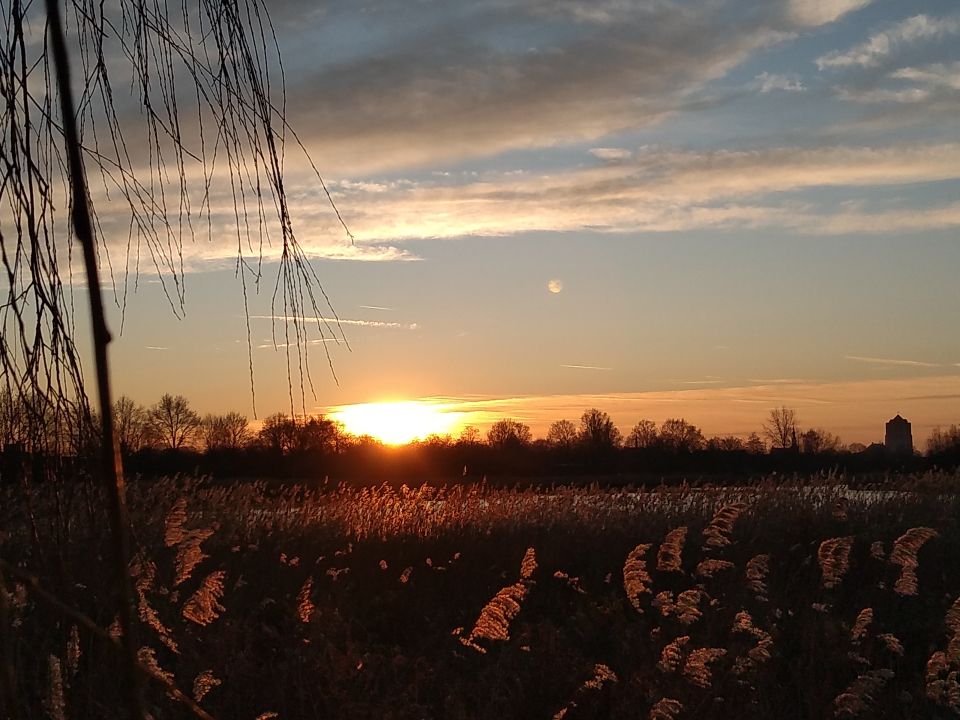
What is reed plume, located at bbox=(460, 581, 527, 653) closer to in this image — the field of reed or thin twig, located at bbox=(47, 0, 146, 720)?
the field of reed

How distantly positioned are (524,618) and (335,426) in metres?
5.96

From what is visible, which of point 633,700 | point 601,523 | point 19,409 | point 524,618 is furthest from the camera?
point 601,523

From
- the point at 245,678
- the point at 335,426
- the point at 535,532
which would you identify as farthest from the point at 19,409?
the point at 535,532

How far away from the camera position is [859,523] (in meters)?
10.8

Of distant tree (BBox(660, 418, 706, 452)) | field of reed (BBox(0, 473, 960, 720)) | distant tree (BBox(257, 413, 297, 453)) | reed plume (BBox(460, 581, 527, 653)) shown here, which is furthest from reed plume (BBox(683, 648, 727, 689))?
distant tree (BBox(660, 418, 706, 452))

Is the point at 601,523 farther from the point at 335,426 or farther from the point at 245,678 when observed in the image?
the point at 335,426

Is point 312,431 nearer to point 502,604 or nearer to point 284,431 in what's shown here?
point 284,431

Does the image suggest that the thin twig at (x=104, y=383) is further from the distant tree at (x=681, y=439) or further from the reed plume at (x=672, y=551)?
the distant tree at (x=681, y=439)

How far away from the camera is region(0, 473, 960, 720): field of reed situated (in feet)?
15.1

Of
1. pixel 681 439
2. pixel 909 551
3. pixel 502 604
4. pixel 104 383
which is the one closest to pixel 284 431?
pixel 104 383

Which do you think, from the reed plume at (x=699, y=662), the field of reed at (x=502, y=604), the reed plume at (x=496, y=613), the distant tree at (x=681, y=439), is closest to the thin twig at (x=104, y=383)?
the field of reed at (x=502, y=604)

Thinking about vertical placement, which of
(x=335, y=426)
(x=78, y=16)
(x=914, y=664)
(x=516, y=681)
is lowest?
(x=914, y=664)

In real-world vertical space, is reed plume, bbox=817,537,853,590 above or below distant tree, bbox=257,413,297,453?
below

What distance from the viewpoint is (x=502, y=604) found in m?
4.04
